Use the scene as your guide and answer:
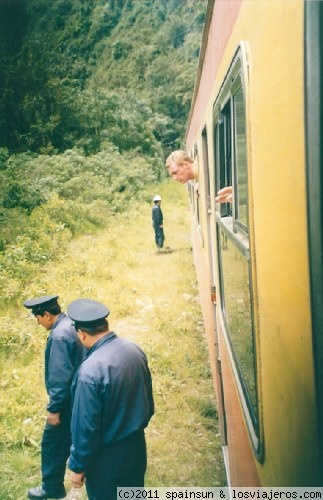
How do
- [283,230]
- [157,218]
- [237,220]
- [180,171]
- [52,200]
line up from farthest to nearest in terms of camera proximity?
[52,200]
[157,218]
[180,171]
[237,220]
[283,230]

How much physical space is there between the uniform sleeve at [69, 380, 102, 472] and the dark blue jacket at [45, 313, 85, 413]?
618mm

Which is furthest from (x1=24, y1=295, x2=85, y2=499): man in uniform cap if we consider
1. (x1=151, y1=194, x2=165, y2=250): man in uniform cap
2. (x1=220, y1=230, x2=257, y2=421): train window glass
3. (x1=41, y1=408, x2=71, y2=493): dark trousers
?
(x1=151, y1=194, x2=165, y2=250): man in uniform cap

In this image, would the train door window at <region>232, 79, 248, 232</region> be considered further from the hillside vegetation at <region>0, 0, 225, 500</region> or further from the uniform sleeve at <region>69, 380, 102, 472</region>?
the hillside vegetation at <region>0, 0, 225, 500</region>

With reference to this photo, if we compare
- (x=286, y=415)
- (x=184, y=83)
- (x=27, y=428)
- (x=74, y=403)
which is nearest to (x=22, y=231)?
(x=27, y=428)

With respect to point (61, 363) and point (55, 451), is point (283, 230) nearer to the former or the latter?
point (61, 363)

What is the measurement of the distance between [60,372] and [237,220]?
6.28 feet

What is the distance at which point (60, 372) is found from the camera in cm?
287

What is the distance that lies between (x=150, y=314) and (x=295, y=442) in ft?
20.7

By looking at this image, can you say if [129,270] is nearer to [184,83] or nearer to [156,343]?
[156,343]

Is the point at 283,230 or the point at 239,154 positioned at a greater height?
the point at 239,154

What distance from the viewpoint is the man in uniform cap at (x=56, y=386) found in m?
2.90

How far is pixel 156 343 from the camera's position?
588cm

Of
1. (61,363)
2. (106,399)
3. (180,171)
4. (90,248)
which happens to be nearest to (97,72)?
(90,248)

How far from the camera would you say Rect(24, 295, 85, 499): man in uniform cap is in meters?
2.90
